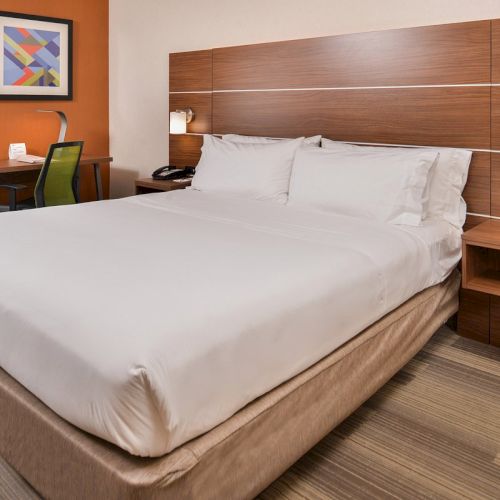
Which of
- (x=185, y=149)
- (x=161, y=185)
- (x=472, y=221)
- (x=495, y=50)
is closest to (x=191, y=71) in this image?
(x=185, y=149)

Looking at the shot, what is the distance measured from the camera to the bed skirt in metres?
1.18

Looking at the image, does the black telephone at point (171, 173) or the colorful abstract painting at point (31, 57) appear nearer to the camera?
the black telephone at point (171, 173)

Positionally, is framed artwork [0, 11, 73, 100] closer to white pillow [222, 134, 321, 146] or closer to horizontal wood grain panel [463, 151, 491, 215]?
white pillow [222, 134, 321, 146]

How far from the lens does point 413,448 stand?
1846 mm

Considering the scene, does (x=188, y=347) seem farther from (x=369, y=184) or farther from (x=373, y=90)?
(x=373, y=90)

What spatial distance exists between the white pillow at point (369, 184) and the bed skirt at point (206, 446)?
81cm

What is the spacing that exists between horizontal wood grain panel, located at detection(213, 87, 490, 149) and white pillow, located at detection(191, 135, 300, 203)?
0.29m

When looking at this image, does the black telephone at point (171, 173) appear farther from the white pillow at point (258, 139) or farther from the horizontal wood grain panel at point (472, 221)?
the horizontal wood grain panel at point (472, 221)

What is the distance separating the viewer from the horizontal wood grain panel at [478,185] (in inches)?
105

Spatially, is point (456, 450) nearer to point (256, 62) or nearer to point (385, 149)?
point (385, 149)

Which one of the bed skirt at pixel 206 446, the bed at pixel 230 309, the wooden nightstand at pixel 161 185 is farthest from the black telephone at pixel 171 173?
the bed skirt at pixel 206 446

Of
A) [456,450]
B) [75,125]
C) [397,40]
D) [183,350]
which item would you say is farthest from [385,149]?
[75,125]

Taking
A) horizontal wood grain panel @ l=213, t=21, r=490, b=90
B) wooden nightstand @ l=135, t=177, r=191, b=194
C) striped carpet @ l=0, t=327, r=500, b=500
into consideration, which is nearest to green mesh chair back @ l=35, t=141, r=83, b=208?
wooden nightstand @ l=135, t=177, r=191, b=194

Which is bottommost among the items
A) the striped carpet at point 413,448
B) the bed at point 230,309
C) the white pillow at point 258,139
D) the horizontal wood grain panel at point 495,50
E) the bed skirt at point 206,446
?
the striped carpet at point 413,448
